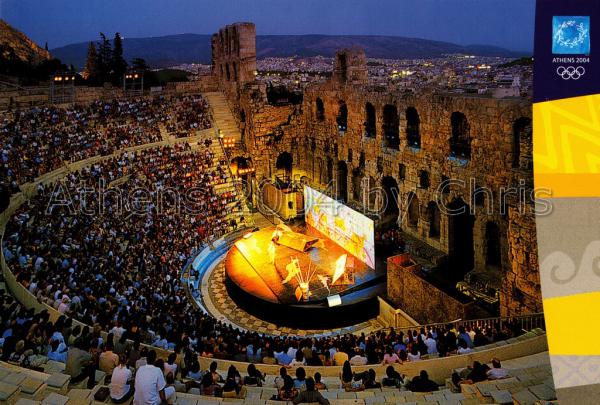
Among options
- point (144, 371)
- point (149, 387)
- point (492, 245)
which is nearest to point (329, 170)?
point (492, 245)

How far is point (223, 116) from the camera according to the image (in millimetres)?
34469

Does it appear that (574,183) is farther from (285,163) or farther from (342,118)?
(285,163)

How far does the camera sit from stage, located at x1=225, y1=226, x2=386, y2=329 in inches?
734

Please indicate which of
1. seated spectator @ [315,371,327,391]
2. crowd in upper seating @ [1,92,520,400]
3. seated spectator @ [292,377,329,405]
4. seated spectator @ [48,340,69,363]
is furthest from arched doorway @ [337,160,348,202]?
seated spectator @ [292,377,329,405]

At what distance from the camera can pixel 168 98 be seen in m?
35.2

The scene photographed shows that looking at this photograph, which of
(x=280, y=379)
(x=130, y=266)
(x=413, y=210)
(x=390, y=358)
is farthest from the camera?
(x=413, y=210)

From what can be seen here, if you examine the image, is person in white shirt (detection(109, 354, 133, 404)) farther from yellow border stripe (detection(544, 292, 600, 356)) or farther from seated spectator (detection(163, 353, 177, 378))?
yellow border stripe (detection(544, 292, 600, 356))

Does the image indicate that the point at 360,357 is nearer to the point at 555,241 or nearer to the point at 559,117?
the point at 555,241

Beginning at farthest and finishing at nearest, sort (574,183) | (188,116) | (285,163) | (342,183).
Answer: (285,163), (188,116), (342,183), (574,183)

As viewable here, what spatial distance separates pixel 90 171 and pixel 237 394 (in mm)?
18555

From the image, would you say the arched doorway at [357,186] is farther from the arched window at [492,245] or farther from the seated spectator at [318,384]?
the seated spectator at [318,384]

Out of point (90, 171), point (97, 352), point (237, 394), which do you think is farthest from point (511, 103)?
point (90, 171)

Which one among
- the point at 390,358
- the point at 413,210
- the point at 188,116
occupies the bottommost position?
the point at 390,358

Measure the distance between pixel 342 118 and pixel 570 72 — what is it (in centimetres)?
2143
